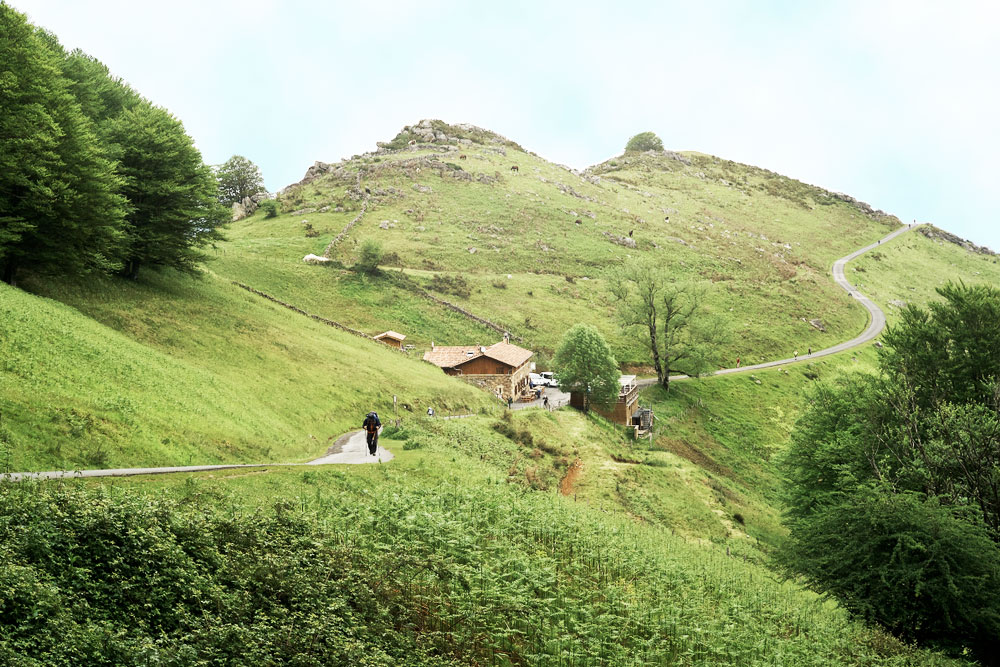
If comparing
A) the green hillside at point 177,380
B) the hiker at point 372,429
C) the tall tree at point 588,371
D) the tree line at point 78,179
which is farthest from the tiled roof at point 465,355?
the hiker at point 372,429

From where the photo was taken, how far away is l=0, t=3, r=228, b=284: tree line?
34.2m

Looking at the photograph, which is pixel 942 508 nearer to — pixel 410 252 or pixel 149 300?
pixel 149 300

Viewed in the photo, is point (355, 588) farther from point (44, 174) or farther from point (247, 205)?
point (247, 205)

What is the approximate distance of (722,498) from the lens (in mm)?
45312

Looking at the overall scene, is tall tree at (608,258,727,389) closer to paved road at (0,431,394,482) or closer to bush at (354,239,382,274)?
bush at (354,239,382,274)

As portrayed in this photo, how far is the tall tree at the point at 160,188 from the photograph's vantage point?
4525cm

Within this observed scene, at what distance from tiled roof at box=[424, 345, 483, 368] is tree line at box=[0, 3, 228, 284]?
27.7 metres

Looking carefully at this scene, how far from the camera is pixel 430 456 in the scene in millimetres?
28219

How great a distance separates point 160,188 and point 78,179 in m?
9.19

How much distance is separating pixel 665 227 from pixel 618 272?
69167 millimetres

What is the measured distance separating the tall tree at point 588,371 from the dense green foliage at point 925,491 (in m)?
30.4

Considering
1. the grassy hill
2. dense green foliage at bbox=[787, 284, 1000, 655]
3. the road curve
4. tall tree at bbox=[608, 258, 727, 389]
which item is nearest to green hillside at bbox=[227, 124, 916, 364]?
the grassy hill

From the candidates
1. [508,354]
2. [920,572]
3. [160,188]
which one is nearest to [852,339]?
[508,354]

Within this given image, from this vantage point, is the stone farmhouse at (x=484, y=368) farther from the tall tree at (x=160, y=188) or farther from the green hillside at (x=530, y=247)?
the tall tree at (x=160, y=188)
